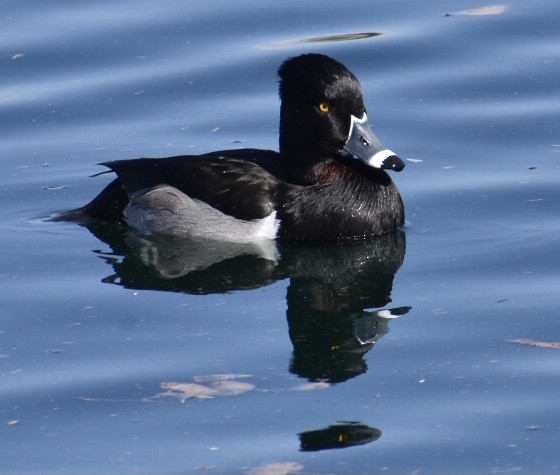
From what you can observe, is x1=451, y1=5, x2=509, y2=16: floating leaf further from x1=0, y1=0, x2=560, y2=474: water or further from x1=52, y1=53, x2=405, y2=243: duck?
x1=52, y1=53, x2=405, y2=243: duck

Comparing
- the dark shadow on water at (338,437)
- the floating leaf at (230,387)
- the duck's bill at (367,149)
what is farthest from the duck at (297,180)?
the dark shadow on water at (338,437)

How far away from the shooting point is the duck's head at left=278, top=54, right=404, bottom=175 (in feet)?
31.0

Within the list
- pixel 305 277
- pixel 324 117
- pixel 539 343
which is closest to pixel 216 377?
pixel 539 343

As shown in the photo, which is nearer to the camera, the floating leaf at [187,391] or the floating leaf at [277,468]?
the floating leaf at [277,468]

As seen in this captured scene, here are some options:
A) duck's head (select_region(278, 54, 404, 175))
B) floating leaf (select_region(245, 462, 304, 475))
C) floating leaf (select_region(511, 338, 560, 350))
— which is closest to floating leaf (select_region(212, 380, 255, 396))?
floating leaf (select_region(245, 462, 304, 475))

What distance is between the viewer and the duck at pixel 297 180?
31.1 feet

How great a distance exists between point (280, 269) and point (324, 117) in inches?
44.8

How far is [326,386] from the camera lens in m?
7.13

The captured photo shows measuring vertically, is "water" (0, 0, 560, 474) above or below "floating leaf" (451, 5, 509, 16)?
below

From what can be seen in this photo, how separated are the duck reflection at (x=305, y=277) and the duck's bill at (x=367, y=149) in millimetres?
513

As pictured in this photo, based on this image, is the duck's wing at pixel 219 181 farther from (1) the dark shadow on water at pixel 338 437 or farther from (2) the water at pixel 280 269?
(1) the dark shadow on water at pixel 338 437

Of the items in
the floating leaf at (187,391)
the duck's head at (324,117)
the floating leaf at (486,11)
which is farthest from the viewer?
the floating leaf at (486,11)

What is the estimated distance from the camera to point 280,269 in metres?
9.09

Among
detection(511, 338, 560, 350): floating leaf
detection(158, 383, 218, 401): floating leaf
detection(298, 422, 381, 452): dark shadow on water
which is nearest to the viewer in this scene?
detection(298, 422, 381, 452): dark shadow on water
